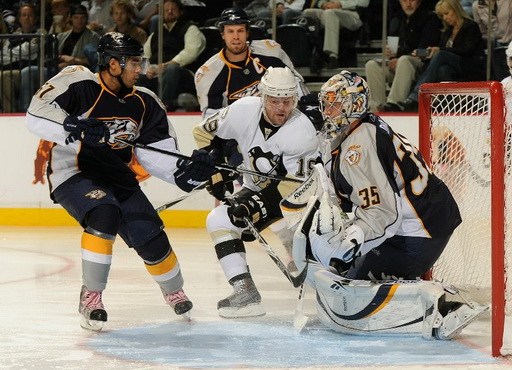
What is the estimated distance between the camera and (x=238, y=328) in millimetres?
3578

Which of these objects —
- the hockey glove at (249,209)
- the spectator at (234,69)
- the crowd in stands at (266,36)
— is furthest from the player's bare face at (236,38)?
the crowd in stands at (266,36)

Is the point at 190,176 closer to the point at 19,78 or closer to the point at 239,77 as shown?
the point at 239,77

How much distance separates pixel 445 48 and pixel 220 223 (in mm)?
3277

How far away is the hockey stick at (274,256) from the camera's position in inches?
140

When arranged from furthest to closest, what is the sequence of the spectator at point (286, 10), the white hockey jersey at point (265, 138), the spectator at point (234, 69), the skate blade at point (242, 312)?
the spectator at point (286, 10)
the spectator at point (234, 69)
the white hockey jersey at point (265, 138)
the skate blade at point (242, 312)

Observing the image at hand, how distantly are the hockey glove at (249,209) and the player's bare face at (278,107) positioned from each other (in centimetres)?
31

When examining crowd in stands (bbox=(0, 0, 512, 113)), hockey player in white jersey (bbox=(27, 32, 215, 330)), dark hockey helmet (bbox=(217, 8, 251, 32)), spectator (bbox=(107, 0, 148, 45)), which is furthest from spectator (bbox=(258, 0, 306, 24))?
hockey player in white jersey (bbox=(27, 32, 215, 330))

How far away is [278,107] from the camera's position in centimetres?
401

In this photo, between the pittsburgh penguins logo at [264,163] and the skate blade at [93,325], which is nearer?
the skate blade at [93,325]

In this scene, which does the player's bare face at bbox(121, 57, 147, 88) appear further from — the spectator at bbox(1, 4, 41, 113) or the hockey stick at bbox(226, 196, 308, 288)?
the spectator at bbox(1, 4, 41, 113)

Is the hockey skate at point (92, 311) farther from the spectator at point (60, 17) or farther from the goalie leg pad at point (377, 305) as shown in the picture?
the spectator at point (60, 17)

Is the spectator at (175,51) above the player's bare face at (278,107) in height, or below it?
below

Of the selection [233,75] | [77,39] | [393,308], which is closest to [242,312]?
[393,308]

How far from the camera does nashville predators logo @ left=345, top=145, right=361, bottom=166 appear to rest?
3.26 meters
